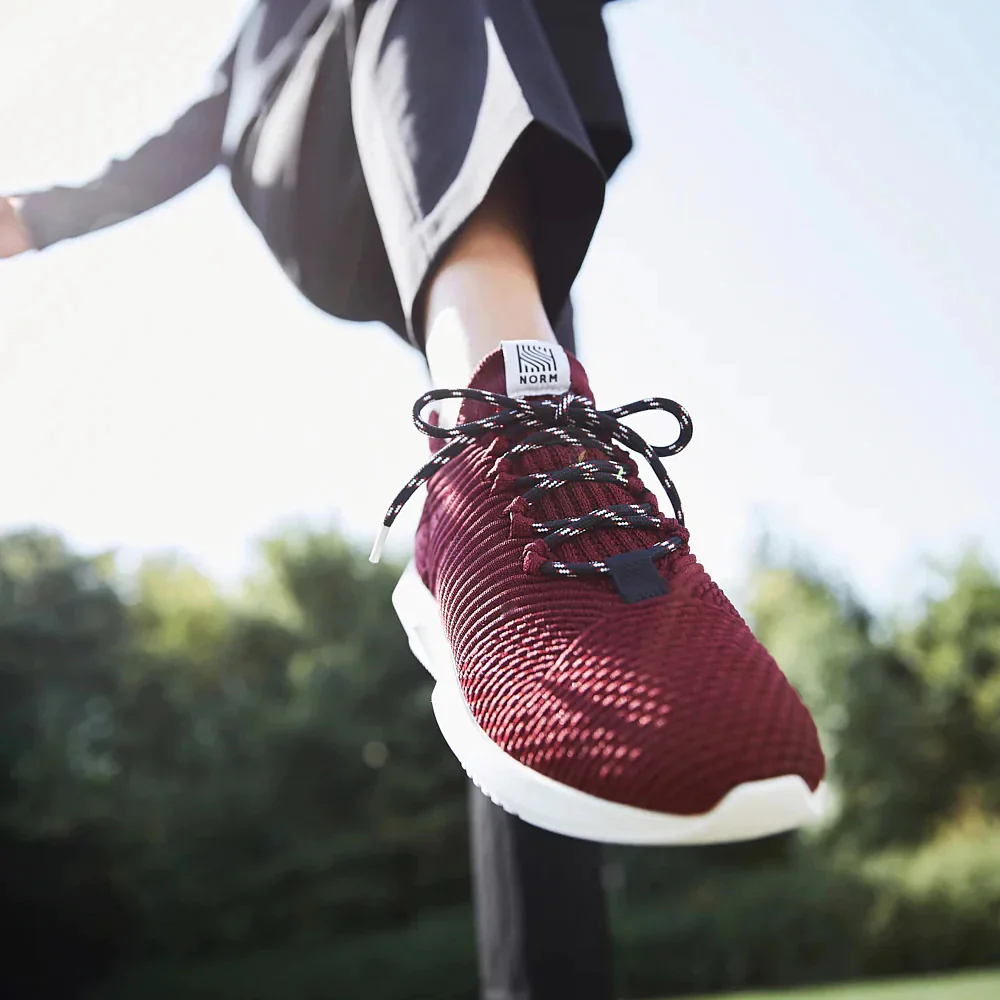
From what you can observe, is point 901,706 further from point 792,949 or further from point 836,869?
point 792,949

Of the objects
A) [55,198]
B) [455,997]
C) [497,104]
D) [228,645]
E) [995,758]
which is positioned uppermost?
[228,645]

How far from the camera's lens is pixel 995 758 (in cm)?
1380

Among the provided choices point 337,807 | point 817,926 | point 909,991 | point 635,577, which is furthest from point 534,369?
point 337,807


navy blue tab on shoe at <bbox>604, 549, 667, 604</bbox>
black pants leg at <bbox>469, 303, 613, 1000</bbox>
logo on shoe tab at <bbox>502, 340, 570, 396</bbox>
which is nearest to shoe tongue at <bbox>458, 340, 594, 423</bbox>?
logo on shoe tab at <bbox>502, 340, 570, 396</bbox>

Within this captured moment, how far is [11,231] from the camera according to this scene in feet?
3.22

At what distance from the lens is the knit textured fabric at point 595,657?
0.50 m

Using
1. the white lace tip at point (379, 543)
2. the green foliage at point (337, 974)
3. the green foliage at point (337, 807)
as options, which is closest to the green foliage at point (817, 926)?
the green foliage at point (337, 807)

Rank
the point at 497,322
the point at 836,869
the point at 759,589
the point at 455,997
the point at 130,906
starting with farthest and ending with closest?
the point at 759,589 < the point at 836,869 < the point at 130,906 < the point at 455,997 < the point at 497,322

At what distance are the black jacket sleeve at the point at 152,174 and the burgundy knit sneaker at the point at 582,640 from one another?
1.76ft

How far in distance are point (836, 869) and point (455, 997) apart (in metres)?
4.96

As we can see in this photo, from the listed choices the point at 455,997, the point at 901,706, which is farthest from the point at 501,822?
the point at 901,706

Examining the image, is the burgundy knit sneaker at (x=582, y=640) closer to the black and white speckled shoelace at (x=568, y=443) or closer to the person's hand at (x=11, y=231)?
the black and white speckled shoelace at (x=568, y=443)

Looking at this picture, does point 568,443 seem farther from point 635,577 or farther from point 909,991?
point 909,991

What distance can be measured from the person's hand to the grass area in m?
9.12
